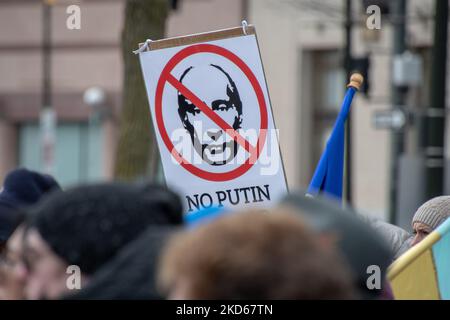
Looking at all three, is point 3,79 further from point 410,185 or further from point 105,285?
point 105,285

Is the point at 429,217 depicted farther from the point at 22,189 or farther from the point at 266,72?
the point at 266,72

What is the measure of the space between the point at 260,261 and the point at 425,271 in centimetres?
172

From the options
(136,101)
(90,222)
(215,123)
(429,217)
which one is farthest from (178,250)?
(136,101)

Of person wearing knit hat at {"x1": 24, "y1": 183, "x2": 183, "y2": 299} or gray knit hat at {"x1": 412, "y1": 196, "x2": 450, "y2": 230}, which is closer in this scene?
person wearing knit hat at {"x1": 24, "y1": 183, "x2": 183, "y2": 299}

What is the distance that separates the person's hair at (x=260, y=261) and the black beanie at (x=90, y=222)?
42 cm

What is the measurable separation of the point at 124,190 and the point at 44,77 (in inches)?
1203

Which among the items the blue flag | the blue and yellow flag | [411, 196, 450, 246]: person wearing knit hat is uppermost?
the blue flag

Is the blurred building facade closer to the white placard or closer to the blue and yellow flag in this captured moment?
the white placard

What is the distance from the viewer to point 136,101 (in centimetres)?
1212

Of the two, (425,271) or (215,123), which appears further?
(215,123)

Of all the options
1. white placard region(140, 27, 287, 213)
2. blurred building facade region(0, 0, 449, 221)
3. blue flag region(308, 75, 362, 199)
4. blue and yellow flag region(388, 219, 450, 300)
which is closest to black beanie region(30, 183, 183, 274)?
blue and yellow flag region(388, 219, 450, 300)

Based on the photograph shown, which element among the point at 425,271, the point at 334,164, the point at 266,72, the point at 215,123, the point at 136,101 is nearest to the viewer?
the point at 425,271

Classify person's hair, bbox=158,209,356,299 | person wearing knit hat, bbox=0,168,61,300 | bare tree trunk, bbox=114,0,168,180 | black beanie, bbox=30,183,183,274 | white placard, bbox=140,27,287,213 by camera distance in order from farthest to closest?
bare tree trunk, bbox=114,0,168,180 < white placard, bbox=140,27,287,213 < person wearing knit hat, bbox=0,168,61,300 < black beanie, bbox=30,183,183,274 < person's hair, bbox=158,209,356,299

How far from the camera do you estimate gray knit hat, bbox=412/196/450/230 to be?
560cm
